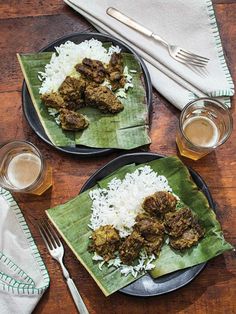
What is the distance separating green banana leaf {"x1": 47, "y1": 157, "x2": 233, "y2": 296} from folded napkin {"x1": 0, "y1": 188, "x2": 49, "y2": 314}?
171 millimetres

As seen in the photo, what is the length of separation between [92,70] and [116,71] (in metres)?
0.10

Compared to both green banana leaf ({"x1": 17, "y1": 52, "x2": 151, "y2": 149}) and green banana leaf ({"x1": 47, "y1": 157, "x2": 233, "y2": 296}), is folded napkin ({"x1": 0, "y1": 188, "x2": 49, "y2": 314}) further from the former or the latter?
green banana leaf ({"x1": 17, "y1": 52, "x2": 151, "y2": 149})

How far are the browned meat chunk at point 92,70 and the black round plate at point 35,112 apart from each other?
→ 12 cm

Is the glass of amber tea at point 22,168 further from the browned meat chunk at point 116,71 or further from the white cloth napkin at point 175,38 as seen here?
the white cloth napkin at point 175,38

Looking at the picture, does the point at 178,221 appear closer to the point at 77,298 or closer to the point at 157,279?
the point at 157,279

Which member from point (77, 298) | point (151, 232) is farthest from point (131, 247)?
point (77, 298)

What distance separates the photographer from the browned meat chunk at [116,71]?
2.31m

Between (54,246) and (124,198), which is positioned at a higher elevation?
(124,198)

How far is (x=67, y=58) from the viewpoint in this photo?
2.33m

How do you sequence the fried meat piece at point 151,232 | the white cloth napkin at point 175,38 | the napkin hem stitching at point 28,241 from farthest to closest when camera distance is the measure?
1. the white cloth napkin at point 175,38
2. the napkin hem stitching at point 28,241
3. the fried meat piece at point 151,232

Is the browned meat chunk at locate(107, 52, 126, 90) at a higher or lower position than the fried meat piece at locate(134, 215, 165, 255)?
higher

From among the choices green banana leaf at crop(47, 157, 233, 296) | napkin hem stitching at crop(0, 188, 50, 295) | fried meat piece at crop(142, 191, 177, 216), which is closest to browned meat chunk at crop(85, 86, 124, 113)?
green banana leaf at crop(47, 157, 233, 296)

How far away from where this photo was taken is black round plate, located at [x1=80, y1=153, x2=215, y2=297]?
2.16m

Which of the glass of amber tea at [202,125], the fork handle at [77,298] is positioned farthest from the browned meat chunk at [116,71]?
the fork handle at [77,298]
